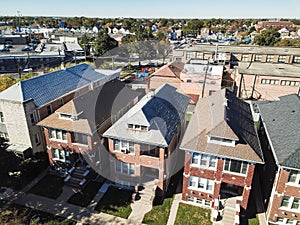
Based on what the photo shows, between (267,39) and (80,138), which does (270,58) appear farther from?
(80,138)

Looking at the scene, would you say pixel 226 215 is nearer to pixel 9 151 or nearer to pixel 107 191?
pixel 107 191

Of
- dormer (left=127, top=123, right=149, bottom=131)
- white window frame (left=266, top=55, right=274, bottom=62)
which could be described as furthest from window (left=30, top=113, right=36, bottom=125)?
white window frame (left=266, top=55, right=274, bottom=62)

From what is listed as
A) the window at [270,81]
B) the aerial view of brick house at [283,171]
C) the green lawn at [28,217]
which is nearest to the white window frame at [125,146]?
the green lawn at [28,217]

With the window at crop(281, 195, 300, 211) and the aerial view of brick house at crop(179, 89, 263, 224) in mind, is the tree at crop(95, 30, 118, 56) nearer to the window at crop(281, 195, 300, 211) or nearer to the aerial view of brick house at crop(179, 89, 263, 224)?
the aerial view of brick house at crop(179, 89, 263, 224)

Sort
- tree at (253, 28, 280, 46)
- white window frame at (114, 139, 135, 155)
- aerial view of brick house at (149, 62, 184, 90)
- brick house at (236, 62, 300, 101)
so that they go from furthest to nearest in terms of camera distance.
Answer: tree at (253, 28, 280, 46), aerial view of brick house at (149, 62, 184, 90), brick house at (236, 62, 300, 101), white window frame at (114, 139, 135, 155)

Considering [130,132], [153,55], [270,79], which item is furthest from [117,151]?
[153,55]

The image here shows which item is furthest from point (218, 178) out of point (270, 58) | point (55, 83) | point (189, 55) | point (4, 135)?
point (270, 58)
